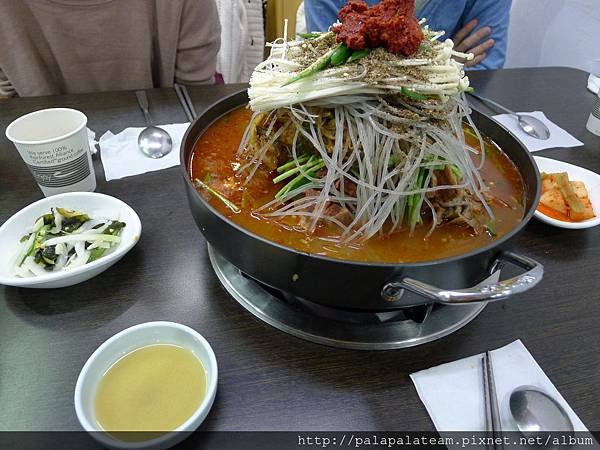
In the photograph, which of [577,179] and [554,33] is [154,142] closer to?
[577,179]

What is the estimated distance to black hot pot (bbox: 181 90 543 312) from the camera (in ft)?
2.59

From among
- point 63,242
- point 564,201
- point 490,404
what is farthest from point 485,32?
point 63,242

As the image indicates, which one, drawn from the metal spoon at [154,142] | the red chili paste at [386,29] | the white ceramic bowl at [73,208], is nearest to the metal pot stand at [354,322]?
the white ceramic bowl at [73,208]

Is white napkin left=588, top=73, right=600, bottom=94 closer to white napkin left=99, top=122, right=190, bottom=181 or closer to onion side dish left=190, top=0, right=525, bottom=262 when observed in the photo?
onion side dish left=190, top=0, right=525, bottom=262

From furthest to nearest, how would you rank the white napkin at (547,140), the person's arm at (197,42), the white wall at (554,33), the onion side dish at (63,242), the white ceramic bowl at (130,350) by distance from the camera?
the white wall at (554,33) → the person's arm at (197,42) → the white napkin at (547,140) → the onion side dish at (63,242) → the white ceramic bowl at (130,350)

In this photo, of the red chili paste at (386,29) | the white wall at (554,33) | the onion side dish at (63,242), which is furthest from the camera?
the white wall at (554,33)

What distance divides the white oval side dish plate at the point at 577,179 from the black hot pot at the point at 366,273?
427 mm

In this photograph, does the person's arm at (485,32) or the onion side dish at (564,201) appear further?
the person's arm at (485,32)

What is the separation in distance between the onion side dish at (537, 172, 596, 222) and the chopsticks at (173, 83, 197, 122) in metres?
1.44

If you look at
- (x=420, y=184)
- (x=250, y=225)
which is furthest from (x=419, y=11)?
(x=250, y=225)

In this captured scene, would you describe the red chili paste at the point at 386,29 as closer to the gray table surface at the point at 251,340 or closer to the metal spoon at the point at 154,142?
the gray table surface at the point at 251,340

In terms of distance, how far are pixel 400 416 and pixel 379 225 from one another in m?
0.43

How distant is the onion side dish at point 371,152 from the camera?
1.01 metres

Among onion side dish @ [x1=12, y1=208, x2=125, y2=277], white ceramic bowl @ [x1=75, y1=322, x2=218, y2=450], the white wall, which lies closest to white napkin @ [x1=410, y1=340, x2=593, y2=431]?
white ceramic bowl @ [x1=75, y1=322, x2=218, y2=450]
